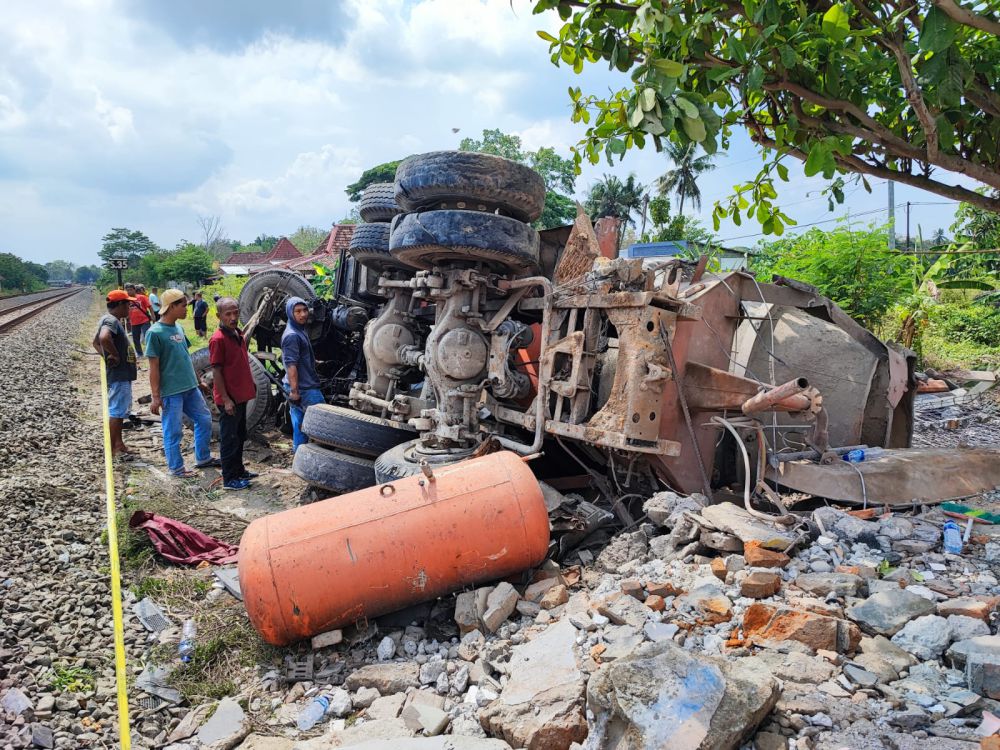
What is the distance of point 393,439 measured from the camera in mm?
5113

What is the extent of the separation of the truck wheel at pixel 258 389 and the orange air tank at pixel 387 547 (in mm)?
4228

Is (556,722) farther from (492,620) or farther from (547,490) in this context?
(547,490)

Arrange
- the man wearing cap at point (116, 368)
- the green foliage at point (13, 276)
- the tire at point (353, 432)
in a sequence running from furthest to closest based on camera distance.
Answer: the green foliage at point (13, 276)
the man wearing cap at point (116, 368)
the tire at point (353, 432)

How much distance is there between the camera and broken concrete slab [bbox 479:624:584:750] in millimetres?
2154

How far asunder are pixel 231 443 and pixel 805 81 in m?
5.17

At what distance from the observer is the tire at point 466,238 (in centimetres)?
425

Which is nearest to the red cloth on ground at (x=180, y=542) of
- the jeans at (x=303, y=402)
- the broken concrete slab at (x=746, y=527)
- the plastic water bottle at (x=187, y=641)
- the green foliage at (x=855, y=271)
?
the plastic water bottle at (x=187, y=641)

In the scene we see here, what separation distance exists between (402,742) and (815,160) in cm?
293

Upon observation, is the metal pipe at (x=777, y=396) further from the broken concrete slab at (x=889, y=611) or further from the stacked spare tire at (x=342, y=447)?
the stacked spare tire at (x=342, y=447)

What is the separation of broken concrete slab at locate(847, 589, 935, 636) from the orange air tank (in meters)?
1.45

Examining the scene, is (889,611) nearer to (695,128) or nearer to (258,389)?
(695,128)

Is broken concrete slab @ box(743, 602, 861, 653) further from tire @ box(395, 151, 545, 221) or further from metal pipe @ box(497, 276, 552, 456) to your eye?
tire @ box(395, 151, 545, 221)

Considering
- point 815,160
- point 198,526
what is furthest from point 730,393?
point 198,526

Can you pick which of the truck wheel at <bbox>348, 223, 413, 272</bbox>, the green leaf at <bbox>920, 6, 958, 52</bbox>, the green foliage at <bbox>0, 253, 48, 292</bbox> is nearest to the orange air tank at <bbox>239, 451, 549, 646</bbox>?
the green leaf at <bbox>920, 6, 958, 52</bbox>
